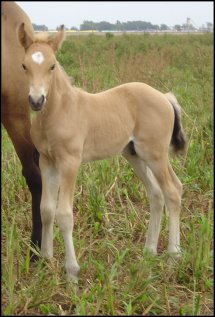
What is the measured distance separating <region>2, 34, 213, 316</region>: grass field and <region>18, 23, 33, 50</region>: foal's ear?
1.04 metres

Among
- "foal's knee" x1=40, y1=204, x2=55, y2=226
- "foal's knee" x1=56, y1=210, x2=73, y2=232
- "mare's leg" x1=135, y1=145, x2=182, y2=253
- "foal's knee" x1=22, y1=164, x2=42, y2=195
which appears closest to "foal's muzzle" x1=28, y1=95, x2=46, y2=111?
"foal's knee" x1=56, y1=210, x2=73, y2=232

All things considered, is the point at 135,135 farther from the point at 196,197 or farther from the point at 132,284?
the point at 196,197

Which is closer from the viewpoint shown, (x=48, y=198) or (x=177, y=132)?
(x=48, y=198)

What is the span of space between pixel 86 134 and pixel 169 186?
2.43 feet

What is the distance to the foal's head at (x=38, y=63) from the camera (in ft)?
7.95

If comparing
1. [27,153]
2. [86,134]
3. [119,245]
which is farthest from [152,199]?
[27,153]

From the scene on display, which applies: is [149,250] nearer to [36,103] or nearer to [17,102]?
[17,102]

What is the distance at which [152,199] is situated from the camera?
3582 millimetres

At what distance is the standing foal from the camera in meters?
2.59

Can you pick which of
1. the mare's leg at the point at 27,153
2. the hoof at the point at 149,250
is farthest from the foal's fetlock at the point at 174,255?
the mare's leg at the point at 27,153

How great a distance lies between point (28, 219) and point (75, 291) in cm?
126

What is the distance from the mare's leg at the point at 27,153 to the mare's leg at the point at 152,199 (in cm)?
65

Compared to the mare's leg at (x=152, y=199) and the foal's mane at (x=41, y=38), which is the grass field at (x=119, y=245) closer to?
the mare's leg at (x=152, y=199)

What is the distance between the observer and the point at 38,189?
356 cm
